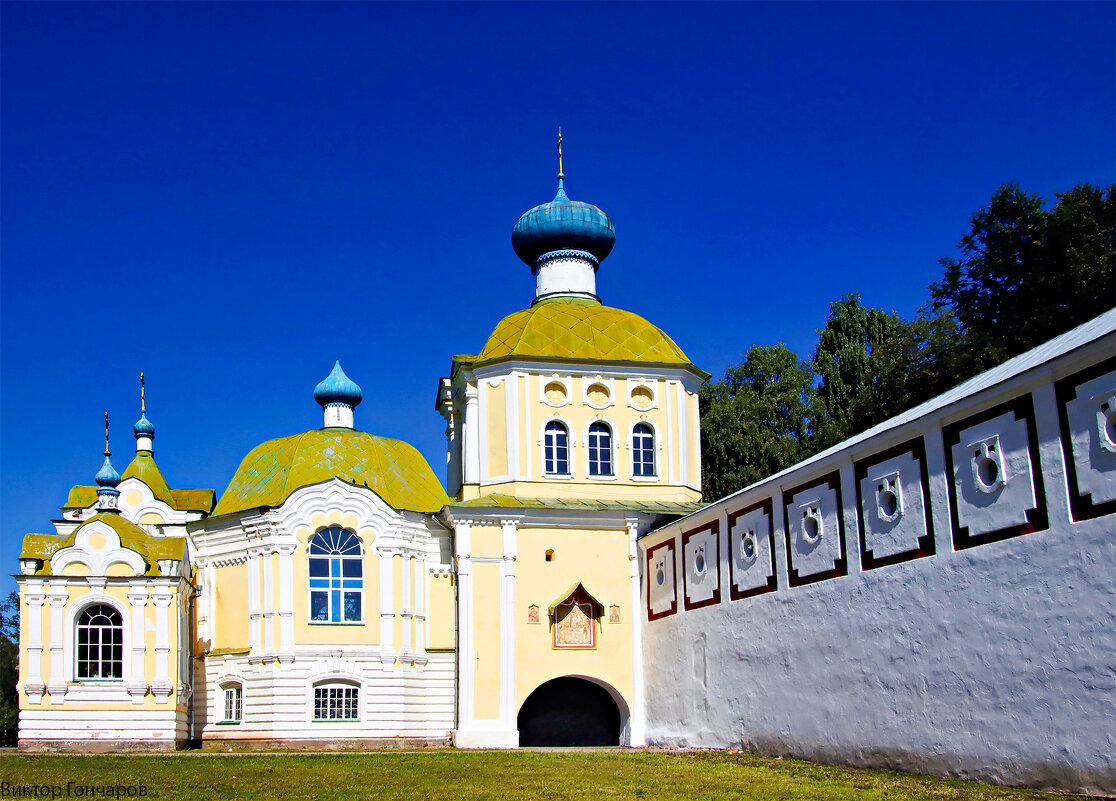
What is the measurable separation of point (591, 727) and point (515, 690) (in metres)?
2.90

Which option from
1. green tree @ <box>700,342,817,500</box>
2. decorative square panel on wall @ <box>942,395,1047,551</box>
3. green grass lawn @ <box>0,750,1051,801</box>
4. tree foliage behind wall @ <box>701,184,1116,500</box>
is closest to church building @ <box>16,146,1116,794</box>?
decorative square panel on wall @ <box>942,395,1047,551</box>

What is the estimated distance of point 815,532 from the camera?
18281mm

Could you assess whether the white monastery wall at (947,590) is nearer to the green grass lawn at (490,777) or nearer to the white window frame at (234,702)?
the green grass lawn at (490,777)

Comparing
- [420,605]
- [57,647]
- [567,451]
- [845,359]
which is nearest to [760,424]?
[845,359]

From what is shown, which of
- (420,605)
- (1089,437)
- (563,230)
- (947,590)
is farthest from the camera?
(563,230)

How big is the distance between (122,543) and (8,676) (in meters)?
32.6

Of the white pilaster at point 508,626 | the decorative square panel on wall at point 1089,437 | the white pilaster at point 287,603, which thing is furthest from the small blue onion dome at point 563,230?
the decorative square panel on wall at point 1089,437

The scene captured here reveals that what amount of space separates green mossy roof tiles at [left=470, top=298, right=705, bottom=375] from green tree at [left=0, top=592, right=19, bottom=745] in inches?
693

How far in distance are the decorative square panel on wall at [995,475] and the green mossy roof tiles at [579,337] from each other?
519 inches

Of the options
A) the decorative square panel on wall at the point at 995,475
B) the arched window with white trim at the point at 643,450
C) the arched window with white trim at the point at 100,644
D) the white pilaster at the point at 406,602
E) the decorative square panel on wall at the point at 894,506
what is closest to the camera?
the decorative square panel on wall at the point at 995,475

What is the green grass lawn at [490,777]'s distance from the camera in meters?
13.2

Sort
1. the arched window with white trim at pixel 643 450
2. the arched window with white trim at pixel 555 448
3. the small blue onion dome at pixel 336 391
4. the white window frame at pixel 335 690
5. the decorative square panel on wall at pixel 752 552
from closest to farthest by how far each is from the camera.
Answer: the decorative square panel on wall at pixel 752 552 → the white window frame at pixel 335 690 → the arched window with white trim at pixel 555 448 → the arched window with white trim at pixel 643 450 → the small blue onion dome at pixel 336 391

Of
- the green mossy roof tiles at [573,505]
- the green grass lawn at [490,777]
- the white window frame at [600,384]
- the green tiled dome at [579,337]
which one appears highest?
the green tiled dome at [579,337]

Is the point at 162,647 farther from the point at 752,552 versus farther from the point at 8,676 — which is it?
the point at 8,676
